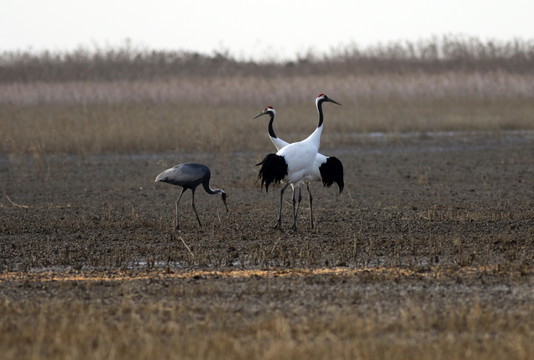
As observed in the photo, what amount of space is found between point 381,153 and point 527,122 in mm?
5877

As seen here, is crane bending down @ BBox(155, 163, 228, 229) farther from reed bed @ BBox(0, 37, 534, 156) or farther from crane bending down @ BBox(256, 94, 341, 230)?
reed bed @ BBox(0, 37, 534, 156)

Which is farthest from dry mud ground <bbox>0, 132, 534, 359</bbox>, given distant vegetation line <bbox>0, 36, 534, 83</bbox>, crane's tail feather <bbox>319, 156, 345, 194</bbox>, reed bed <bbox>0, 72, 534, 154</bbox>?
distant vegetation line <bbox>0, 36, 534, 83</bbox>

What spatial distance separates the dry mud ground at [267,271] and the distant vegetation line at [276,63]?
49.3 feet

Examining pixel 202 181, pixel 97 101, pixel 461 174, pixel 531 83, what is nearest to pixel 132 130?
pixel 97 101

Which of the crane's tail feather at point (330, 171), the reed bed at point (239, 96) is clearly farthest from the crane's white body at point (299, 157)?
the reed bed at point (239, 96)

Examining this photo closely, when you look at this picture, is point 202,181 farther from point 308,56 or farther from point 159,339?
point 308,56

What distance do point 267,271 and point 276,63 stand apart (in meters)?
24.6

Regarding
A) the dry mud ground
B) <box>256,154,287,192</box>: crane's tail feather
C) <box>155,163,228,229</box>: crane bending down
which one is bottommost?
the dry mud ground

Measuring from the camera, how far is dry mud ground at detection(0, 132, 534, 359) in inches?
216

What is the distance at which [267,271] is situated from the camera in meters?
7.82

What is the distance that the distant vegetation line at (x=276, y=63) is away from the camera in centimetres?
2989

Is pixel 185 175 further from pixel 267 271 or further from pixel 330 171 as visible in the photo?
pixel 267 271

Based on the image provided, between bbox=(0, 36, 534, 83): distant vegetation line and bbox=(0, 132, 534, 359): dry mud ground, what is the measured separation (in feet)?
49.3

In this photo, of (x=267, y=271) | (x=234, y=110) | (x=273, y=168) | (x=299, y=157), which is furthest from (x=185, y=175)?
(x=234, y=110)
